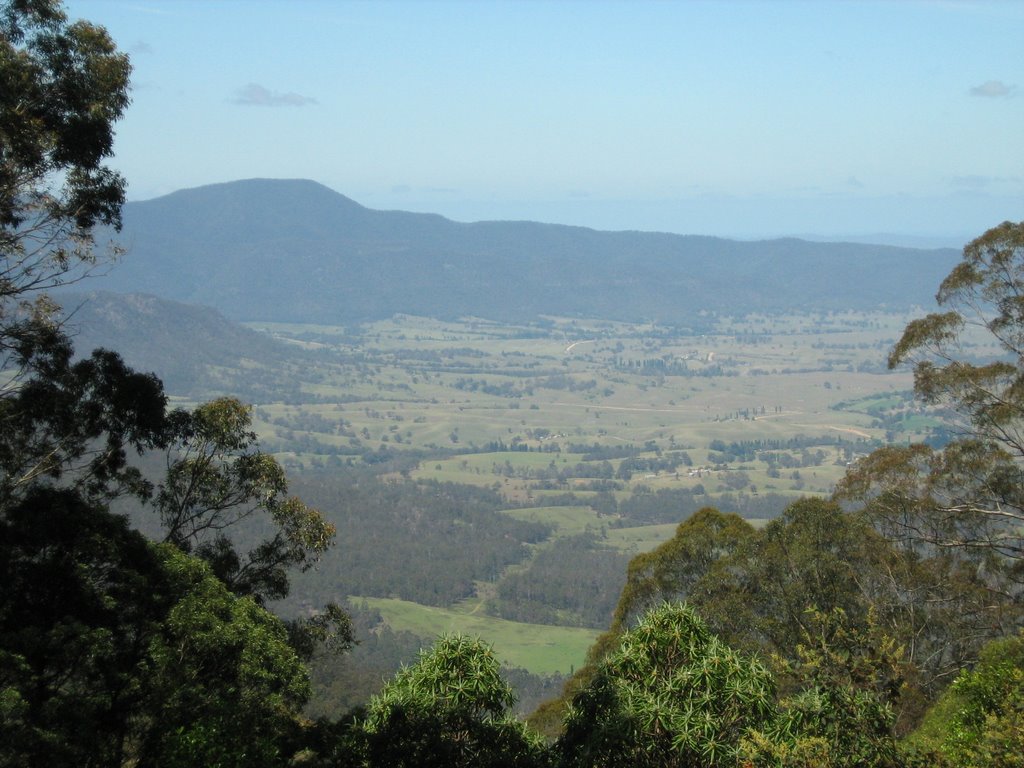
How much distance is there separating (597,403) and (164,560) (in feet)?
392

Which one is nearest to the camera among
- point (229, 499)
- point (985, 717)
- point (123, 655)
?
point (985, 717)

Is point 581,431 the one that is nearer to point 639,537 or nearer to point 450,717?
point 639,537

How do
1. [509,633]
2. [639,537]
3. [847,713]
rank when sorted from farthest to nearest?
[639,537], [509,633], [847,713]

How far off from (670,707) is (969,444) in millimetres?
9951

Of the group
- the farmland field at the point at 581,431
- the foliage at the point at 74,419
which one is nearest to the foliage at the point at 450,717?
the foliage at the point at 74,419

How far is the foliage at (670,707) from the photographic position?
966 centimetres

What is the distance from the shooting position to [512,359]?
548 feet

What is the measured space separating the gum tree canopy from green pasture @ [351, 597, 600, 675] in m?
27.3

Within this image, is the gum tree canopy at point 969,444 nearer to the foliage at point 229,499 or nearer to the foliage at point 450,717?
the foliage at point 450,717

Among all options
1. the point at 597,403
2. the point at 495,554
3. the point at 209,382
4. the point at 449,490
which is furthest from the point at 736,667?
the point at 209,382

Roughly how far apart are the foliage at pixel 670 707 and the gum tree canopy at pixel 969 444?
808cm

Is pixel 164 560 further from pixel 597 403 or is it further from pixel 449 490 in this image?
pixel 597 403

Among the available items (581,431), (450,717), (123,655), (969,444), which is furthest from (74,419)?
(581,431)

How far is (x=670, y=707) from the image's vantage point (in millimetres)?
9883
